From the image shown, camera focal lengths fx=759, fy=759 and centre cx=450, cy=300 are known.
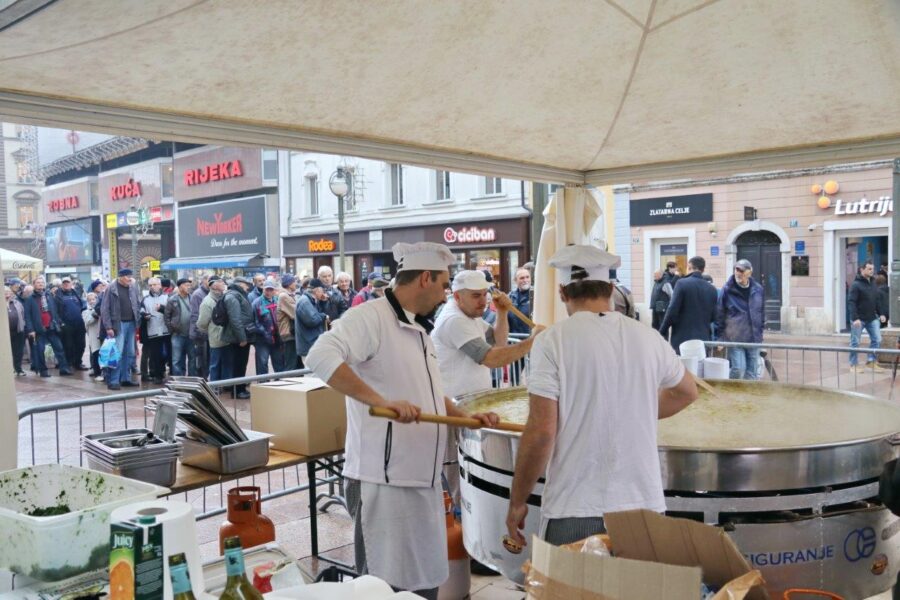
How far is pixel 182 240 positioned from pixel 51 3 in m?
37.5

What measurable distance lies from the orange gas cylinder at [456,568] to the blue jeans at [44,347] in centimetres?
1267

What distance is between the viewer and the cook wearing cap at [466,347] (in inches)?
179

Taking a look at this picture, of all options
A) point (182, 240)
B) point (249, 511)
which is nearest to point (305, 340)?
point (249, 511)

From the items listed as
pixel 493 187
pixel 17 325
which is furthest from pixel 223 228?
pixel 17 325

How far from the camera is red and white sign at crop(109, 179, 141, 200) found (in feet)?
136

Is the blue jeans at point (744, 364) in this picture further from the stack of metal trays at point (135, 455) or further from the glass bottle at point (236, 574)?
the glass bottle at point (236, 574)

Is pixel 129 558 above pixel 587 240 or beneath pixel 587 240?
beneath

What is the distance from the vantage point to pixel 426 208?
Answer: 24.0 meters

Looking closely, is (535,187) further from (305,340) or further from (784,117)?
(305,340)

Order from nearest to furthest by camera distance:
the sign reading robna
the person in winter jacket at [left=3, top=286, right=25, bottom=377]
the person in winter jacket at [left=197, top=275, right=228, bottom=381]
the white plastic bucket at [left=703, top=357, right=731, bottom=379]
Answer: the white plastic bucket at [left=703, top=357, right=731, bottom=379] < the person in winter jacket at [left=197, top=275, right=228, bottom=381] < the person in winter jacket at [left=3, top=286, right=25, bottom=377] < the sign reading robna

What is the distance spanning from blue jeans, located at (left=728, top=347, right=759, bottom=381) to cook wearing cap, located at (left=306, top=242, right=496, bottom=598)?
19.6ft

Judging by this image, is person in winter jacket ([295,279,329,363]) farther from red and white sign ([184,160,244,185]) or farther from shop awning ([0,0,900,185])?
red and white sign ([184,160,244,185])

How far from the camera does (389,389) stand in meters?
3.04

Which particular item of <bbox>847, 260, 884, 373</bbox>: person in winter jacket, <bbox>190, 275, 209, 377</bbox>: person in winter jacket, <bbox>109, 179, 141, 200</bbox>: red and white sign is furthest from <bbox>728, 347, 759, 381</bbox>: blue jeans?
<bbox>109, 179, 141, 200</bbox>: red and white sign
